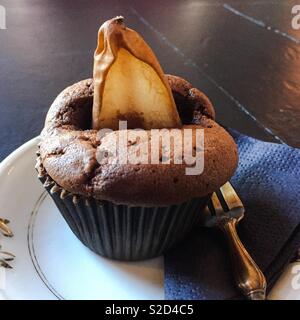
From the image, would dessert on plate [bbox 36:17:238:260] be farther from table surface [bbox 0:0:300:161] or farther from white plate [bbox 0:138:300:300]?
table surface [bbox 0:0:300:161]

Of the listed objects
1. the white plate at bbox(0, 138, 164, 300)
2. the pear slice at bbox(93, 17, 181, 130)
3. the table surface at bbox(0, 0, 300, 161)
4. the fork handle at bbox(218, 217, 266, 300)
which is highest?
the pear slice at bbox(93, 17, 181, 130)

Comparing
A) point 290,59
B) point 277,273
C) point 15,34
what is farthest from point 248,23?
point 277,273

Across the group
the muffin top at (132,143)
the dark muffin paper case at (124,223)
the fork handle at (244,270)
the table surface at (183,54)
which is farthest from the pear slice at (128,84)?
the table surface at (183,54)

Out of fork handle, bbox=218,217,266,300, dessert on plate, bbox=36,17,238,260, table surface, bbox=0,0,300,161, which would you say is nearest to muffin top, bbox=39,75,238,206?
dessert on plate, bbox=36,17,238,260

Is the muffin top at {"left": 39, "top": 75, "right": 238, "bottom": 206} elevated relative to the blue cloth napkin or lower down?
elevated

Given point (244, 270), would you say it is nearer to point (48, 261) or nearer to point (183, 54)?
point (48, 261)

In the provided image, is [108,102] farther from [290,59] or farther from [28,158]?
[290,59]

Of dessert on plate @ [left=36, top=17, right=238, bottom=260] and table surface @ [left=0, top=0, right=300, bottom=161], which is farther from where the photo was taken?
table surface @ [left=0, top=0, right=300, bottom=161]

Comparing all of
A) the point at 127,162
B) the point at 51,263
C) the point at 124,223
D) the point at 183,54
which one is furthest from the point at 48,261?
the point at 183,54

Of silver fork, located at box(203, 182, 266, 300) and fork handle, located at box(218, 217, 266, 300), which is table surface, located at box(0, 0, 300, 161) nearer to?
silver fork, located at box(203, 182, 266, 300)

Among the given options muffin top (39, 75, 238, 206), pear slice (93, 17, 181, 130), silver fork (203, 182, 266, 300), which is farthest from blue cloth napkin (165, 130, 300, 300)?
pear slice (93, 17, 181, 130)
